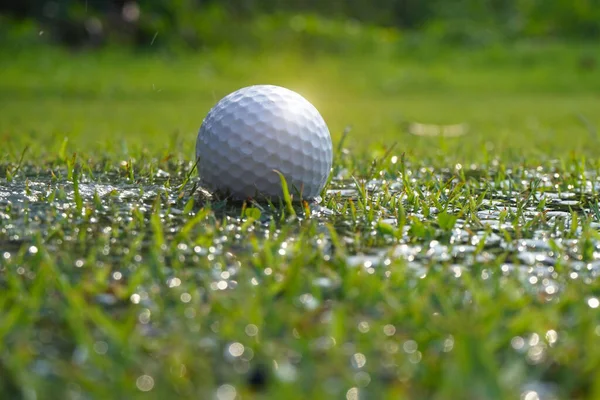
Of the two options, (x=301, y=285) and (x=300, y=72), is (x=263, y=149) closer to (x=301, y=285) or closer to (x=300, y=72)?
(x=301, y=285)

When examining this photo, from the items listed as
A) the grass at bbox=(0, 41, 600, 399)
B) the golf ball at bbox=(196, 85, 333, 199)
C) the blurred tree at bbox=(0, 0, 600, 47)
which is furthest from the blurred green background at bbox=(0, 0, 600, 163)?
the golf ball at bbox=(196, 85, 333, 199)

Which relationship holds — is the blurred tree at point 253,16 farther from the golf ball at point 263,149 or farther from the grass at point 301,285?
the golf ball at point 263,149

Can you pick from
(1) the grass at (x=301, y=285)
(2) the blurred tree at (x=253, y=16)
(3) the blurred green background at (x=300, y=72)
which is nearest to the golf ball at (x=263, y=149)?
(1) the grass at (x=301, y=285)

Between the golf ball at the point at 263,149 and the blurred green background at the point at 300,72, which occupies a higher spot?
the golf ball at the point at 263,149

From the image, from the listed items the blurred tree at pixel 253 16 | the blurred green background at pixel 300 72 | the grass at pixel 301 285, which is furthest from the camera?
the blurred tree at pixel 253 16

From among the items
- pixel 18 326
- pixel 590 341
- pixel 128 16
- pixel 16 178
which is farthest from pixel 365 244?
pixel 128 16

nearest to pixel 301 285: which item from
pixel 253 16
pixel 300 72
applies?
pixel 300 72
